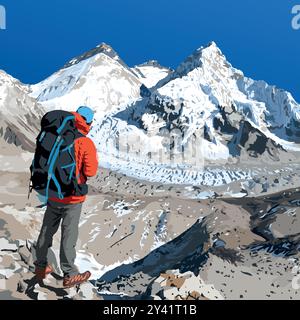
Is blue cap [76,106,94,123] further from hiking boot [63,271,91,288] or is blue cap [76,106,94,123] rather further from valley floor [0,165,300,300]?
valley floor [0,165,300,300]

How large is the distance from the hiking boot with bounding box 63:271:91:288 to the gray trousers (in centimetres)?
13

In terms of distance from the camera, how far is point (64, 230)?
1443 cm

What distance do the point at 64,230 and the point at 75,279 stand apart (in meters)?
1.72

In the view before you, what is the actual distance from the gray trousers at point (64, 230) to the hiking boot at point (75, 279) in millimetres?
130

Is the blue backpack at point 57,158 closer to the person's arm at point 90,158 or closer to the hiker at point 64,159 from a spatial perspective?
the hiker at point 64,159

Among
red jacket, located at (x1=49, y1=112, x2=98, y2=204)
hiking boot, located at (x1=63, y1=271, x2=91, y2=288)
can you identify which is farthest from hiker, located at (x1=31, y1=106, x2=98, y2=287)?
hiking boot, located at (x1=63, y1=271, x2=91, y2=288)

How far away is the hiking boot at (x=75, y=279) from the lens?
1525cm

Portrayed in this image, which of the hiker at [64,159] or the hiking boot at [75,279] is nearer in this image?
the hiker at [64,159]

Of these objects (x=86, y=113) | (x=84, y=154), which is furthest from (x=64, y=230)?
(x=86, y=113)

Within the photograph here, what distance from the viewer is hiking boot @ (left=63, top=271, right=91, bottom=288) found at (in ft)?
50.0

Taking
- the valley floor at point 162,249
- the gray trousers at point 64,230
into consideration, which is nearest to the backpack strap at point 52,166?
the gray trousers at point 64,230

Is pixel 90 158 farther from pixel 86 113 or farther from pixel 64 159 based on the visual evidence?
pixel 86 113
